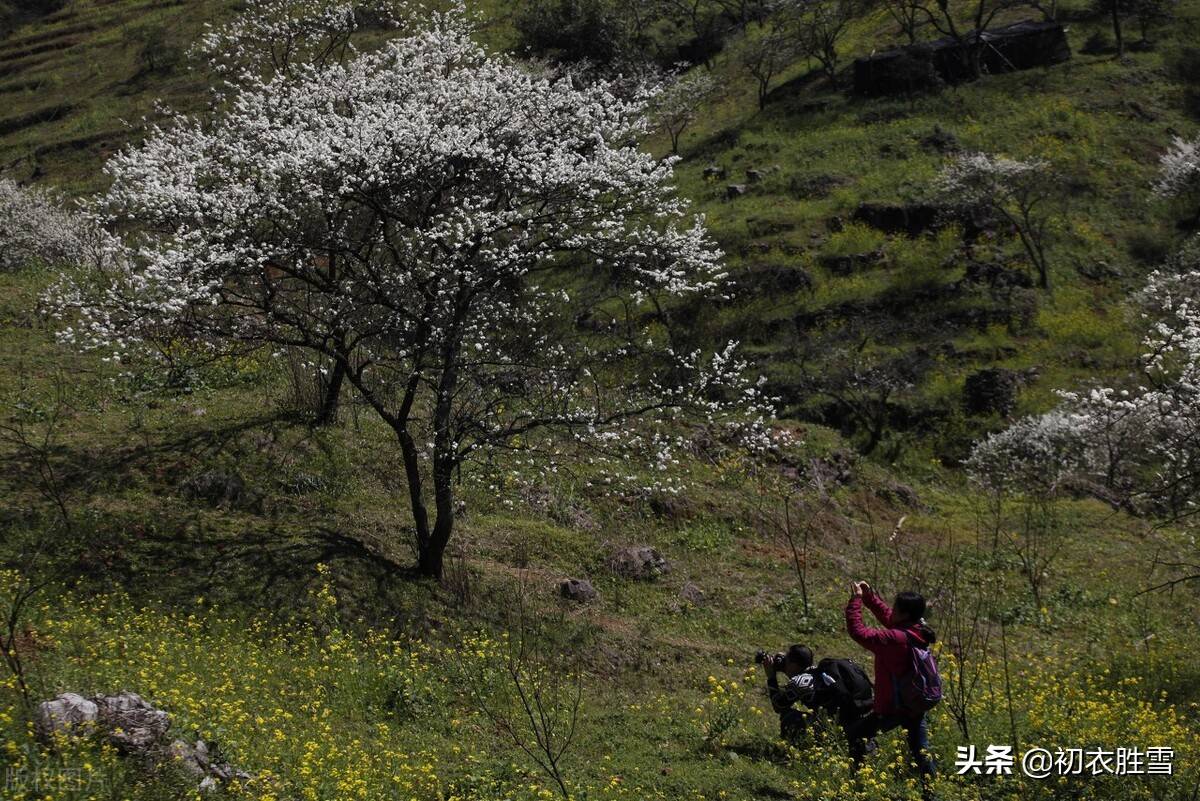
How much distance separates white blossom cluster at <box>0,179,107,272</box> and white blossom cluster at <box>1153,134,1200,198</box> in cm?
3602

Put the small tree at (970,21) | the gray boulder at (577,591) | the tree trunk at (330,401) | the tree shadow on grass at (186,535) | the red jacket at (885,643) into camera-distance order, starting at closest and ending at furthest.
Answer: the red jacket at (885,643) < the tree shadow on grass at (186,535) < the gray boulder at (577,591) < the tree trunk at (330,401) < the small tree at (970,21)

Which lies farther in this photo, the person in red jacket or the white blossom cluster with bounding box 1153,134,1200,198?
the white blossom cluster with bounding box 1153,134,1200,198

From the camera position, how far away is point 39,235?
91.1ft

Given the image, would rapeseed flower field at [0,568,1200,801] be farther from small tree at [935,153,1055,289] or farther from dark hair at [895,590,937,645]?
small tree at [935,153,1055,289]

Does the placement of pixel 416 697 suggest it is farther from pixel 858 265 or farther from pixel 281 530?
pixel 858 265

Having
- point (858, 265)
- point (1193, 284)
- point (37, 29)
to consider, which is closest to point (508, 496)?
point (858, 265)

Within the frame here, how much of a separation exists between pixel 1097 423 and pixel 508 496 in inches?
571

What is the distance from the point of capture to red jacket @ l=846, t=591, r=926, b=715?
7637 mm

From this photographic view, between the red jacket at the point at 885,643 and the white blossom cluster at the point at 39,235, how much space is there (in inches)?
942

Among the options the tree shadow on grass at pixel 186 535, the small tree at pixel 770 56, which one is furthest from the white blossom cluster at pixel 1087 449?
the small tree at pixel 770 56

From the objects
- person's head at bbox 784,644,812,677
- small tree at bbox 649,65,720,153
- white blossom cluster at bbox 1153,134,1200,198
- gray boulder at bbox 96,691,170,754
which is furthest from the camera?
small tree at bbox 649,65,720,153

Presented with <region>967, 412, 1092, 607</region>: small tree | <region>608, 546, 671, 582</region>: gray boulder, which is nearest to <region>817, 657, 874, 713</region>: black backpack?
<region>608, 546, 671, 582</region>: gray boulder

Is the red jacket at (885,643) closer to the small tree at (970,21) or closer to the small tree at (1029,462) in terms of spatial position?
the small tree at (1029,462)

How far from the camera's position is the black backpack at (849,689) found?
8.62m
